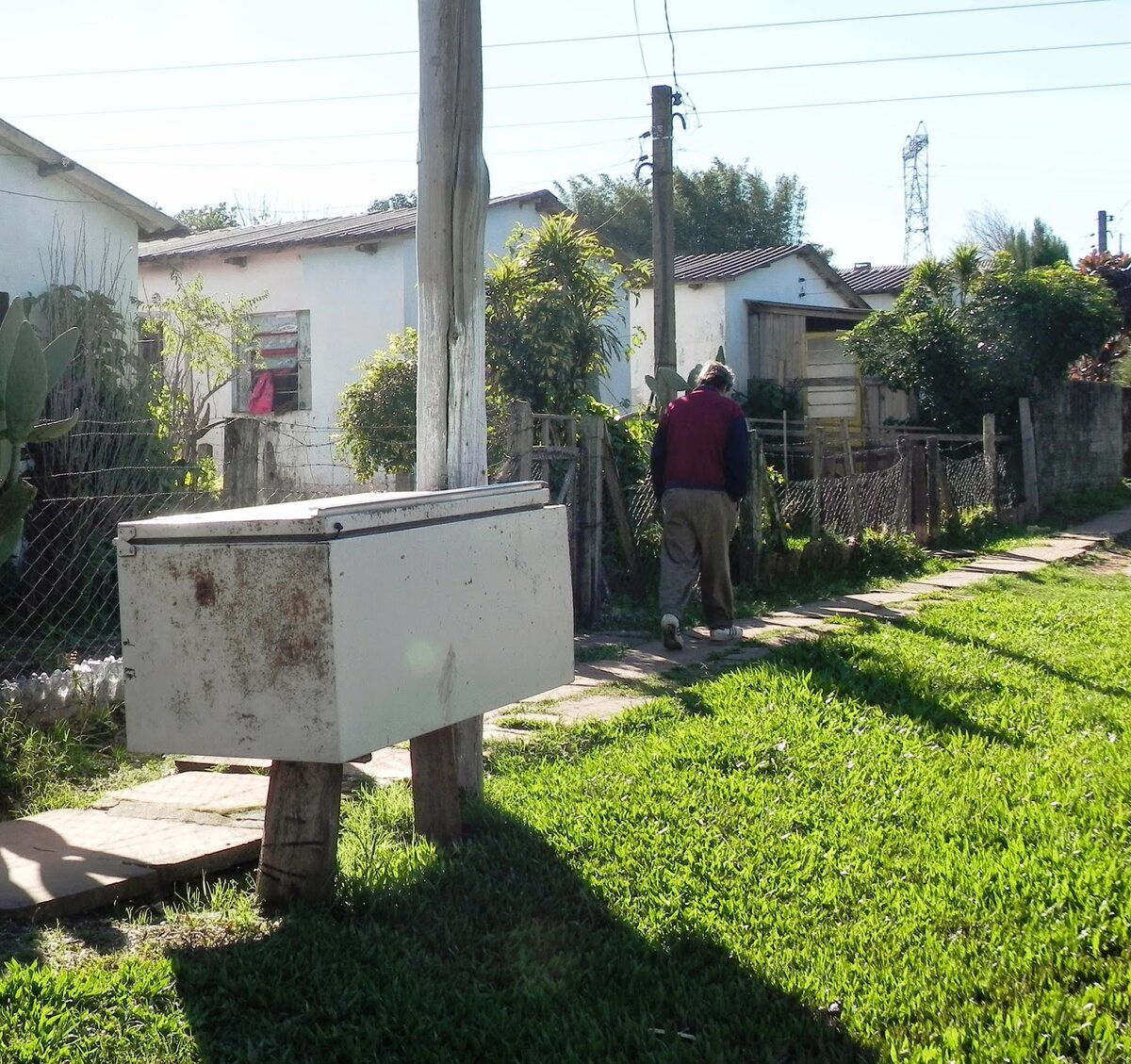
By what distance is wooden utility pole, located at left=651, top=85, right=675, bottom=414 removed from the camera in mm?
12625

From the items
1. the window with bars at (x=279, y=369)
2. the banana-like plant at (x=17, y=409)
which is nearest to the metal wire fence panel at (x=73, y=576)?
the banana-like plant at (x=17, y=409)

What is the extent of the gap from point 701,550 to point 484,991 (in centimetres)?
535

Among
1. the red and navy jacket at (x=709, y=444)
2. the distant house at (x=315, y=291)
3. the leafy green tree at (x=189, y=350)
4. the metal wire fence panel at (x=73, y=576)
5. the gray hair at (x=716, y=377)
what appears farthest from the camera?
the distant house at (x=315, y=291)

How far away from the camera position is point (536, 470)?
870cm

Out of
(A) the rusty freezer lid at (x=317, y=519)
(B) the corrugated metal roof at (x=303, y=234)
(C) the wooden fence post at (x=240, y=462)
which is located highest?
(B) the corrugated metal roof at (x=303, y=234)

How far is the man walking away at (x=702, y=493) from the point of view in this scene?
8047 millimetres

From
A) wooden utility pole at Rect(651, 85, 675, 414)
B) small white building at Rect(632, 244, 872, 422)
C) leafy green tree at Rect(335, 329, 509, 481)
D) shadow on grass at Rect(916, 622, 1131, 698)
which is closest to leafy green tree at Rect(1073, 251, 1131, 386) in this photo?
small white building at Rect(632, 244, 872, 422)

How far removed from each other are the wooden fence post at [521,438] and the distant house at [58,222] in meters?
5.25

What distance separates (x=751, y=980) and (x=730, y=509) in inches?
205

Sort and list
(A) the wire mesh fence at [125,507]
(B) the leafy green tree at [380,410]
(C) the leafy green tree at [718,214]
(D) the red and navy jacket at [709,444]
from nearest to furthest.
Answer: (A) the wire mesh fence at [125,507], (D) the red and navy jacket at [709,444], (B) the leafy green tree at [380,410], (C) the leafy green tree at [718,214]

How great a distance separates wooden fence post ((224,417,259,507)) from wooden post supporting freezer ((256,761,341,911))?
Result: 308 centimetres

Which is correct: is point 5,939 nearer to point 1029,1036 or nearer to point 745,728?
point 1029,1036

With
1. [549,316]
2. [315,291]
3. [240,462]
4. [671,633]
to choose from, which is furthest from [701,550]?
[315,291]

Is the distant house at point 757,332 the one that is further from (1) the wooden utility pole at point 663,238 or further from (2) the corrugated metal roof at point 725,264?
(1) the wooden utility pole at point 663,238
